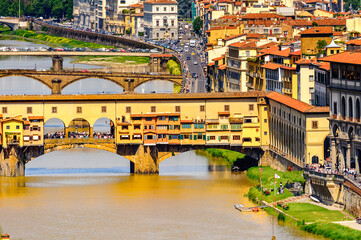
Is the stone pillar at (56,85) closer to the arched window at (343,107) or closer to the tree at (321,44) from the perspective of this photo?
the tree at (321,44)

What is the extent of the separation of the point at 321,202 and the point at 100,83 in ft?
304

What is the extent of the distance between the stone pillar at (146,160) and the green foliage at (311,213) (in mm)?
20302

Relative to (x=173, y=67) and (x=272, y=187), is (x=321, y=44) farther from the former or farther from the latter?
(x=173, y=67)

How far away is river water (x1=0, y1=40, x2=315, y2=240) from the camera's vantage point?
74.0 metres

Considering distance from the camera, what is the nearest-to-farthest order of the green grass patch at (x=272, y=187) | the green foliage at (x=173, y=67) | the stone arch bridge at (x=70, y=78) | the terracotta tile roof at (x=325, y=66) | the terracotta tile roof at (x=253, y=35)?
the green grass patch at (x=272, y=187) < the terracotta tile roof at (x=325, y=66) < the terracotta tile roof at (x=253, y=35) < the stone arch bridge at (x=70, y=78) < the green foliage at (x=173, y=67)

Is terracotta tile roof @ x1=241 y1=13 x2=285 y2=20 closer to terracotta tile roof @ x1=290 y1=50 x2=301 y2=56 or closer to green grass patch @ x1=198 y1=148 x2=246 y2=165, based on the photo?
green grass patch @ x1=198 y1=148 x2=246 y2=165

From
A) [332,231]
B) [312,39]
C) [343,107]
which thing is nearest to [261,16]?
[312,39]

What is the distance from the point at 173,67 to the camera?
→ 553 ft

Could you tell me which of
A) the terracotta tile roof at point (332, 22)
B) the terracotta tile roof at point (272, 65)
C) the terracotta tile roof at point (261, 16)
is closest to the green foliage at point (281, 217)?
the terracotta tile roof at point (272, 65)

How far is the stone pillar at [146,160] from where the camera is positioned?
97144mm

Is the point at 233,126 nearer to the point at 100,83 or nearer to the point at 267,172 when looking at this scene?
the point at 267,172

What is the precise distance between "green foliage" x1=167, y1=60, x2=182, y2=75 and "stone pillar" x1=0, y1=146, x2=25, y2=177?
2522 inches

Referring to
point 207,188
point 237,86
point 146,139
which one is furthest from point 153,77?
point 207,188

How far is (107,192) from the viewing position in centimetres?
8806
